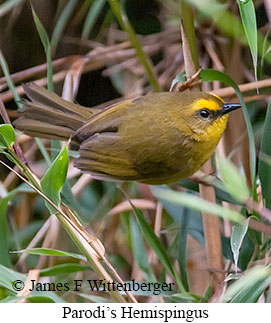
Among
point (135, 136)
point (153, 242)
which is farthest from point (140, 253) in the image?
point (135, 136)

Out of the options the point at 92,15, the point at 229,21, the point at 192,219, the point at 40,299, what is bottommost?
the point at 40,299

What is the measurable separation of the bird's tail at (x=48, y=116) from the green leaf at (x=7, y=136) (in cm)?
22

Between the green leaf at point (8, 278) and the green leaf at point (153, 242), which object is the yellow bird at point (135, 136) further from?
the green leaf at point (8, 278)

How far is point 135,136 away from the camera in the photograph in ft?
2.72

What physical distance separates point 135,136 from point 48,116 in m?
0.14

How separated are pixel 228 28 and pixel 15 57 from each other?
1.43ft

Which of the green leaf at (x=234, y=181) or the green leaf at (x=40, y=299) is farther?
the green leaf at (x=40, y=299)

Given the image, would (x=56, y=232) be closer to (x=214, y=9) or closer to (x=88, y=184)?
(x=88, y=184)

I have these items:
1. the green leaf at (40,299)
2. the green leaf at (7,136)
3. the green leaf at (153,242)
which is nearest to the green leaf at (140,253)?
the green leaf at (153,242)

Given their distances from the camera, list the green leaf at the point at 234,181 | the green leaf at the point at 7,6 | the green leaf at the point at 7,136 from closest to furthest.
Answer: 1. the green leaf at the point at 234,181
2. the green leaf at the point at 7,136
3. the green leaf at the point at 7,6

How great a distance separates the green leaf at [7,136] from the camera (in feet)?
2.01

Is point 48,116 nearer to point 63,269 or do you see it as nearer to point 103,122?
point 103,122
